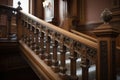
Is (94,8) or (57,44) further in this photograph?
(94,8)

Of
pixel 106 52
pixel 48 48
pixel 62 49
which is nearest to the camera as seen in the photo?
pixel 106 52

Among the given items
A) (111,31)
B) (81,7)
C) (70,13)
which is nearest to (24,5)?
(70,13)

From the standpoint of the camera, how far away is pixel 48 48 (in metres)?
2.39

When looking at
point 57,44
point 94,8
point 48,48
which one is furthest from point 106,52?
point 94,8

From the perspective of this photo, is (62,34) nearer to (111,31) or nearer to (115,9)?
(111,31)

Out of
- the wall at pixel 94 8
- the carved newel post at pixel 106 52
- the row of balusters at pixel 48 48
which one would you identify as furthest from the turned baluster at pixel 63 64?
the wall at pixel 94 8

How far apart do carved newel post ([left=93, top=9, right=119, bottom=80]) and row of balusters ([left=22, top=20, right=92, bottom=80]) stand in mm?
197

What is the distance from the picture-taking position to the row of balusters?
76.2 inches

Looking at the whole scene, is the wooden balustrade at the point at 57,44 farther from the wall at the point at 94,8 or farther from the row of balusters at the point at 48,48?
the wall at the point at 94,8

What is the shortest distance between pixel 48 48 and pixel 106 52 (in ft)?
3.29

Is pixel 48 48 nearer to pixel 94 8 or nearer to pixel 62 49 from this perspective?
pixel 62 49

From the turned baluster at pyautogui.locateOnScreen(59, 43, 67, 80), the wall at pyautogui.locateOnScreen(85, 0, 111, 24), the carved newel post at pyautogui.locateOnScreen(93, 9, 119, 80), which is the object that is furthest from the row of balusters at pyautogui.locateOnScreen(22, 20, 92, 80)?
the wall at pyautogui.locateOnScreen(85, 0, 111, 24)

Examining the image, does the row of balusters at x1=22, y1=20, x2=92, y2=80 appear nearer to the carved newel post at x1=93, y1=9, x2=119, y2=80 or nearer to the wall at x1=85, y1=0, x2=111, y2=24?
the carved newel post at x1=93, y1=9, x2=119, y2=80

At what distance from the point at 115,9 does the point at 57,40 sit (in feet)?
6.63
